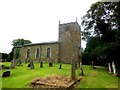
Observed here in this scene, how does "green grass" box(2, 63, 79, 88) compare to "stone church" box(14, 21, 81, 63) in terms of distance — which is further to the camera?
"stone church" box(14, 21, 81, 63)

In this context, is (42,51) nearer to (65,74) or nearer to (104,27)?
(104,27)

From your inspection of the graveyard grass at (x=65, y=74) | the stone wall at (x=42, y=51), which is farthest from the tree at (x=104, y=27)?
the stone wall at (x=42, y=51)

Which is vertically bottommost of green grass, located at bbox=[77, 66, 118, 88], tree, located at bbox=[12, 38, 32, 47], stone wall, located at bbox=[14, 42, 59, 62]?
green grass, located at bbox=[77, 66, 118, 88]

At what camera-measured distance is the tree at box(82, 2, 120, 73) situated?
1979 cm

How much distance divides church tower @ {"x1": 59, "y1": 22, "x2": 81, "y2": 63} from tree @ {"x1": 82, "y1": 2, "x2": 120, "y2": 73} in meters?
14.8

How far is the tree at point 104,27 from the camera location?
19.8 metres

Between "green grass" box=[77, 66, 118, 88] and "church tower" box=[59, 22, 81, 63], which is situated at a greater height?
"church tower" box=[59, 22, 81, 63]

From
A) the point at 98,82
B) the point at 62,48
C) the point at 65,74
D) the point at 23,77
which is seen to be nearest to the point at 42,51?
the point at 62,48

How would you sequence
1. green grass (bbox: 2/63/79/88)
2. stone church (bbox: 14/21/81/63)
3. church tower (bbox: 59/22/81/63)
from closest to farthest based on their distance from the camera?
green grass (bbox: 2/63/79/88)
church tower (bbox: 59/22/81/63)
stone church (bbox: 14/21/81/63)

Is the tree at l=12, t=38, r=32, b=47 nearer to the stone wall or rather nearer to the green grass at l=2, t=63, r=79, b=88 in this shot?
the stone wall

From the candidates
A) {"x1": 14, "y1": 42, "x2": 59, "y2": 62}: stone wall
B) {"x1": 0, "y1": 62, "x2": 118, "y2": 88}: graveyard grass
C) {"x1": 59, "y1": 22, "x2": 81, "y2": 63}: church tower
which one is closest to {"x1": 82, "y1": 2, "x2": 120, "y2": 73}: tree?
{"x1": 0, "y1": 62, "x2": 118, "y2": 88}: graveyard grass

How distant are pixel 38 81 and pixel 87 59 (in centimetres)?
2825

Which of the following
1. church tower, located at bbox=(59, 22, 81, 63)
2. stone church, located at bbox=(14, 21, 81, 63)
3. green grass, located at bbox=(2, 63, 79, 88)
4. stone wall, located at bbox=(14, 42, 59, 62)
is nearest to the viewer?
green grass, located at bbox=(2, 63, 79, 88)

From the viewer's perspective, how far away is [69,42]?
41.7m
